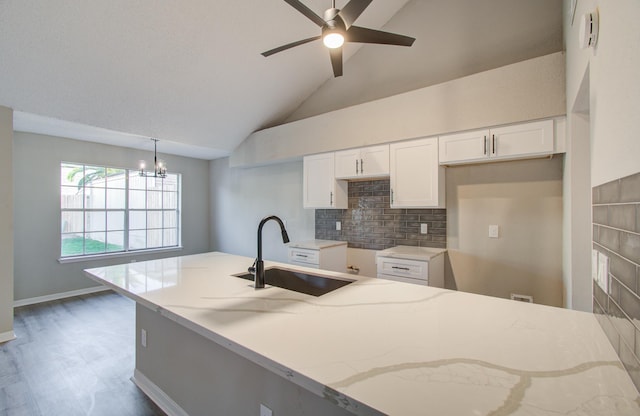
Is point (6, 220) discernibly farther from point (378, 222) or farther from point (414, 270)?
point (414, 270)

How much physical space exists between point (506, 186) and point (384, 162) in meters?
1.20

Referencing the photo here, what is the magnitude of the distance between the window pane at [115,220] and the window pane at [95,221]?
63 millimetres

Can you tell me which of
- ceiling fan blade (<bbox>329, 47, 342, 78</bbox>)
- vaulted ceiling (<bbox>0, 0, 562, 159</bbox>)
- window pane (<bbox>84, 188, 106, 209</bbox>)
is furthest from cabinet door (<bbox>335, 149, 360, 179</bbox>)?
window pane (<bbox>84, 188, 106, 209</bbox>)

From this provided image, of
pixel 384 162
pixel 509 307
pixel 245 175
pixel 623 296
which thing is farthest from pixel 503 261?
pixel 245 175

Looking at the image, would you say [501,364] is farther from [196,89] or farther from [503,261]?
[196,89]

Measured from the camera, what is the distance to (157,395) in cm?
204

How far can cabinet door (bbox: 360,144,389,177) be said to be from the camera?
3232mm

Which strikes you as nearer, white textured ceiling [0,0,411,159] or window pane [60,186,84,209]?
white textured ceiling [0,0,411,159]

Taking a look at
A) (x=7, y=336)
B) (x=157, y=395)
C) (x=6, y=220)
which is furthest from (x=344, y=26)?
(x=7, y=336)

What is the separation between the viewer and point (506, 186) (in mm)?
2824

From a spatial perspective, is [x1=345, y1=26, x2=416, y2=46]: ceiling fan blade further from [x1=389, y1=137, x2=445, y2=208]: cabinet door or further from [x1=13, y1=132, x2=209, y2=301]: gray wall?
[x1=13, y1=132, x2=209, y2=301]: gray wall

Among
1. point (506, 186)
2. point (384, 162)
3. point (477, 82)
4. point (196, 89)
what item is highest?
point (196, 89)

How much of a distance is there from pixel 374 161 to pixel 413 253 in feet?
3.60

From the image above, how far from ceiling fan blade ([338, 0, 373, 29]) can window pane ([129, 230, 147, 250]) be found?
5304mm
